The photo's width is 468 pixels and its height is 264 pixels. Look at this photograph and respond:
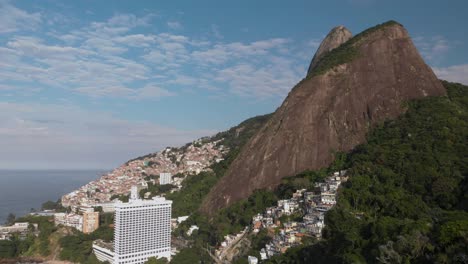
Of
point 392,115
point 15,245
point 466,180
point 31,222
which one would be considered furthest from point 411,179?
A: point 31,222

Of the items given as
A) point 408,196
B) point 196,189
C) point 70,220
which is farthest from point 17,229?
point 408,196

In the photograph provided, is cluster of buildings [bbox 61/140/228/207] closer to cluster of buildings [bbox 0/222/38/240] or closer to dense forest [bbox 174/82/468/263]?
cluster of buildings [bbox 0/222/38/240]

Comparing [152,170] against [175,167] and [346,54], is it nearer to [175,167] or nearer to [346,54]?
[175,167]

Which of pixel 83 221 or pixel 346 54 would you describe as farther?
pixel 346 54

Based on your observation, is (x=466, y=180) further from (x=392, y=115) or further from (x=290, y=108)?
(x=290, y=108)

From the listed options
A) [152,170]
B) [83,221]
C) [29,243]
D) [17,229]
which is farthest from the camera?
[152,170]

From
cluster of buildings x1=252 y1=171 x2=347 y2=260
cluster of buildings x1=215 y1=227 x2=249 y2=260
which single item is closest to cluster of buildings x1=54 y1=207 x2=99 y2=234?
cluster of buildings x1=215 y1=227 x2=249 y2=260

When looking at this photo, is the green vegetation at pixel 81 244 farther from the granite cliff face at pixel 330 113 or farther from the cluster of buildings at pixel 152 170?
the cluster of buildings at pixel 152 170
